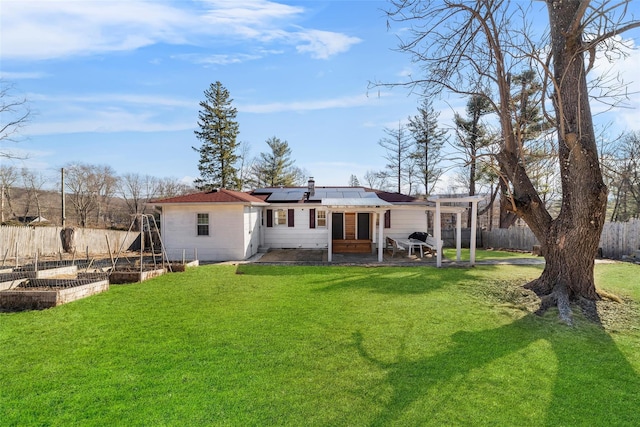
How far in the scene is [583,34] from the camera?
6910 millimetres

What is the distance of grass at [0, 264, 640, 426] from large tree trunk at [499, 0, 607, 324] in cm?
144

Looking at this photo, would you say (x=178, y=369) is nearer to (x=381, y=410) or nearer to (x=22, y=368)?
(x=22, y=368)

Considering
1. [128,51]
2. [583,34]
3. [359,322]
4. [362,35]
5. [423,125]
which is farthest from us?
[423,125]

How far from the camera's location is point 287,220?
56.4 feet

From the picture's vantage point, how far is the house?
1405 cm

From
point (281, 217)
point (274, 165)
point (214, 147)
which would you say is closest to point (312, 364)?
point (281, 217)

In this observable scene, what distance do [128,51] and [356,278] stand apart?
9.49 metres

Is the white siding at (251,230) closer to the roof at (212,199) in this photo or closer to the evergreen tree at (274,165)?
the roof at (212,199)

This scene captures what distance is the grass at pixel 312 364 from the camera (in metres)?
3.15

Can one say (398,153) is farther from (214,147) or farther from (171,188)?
(171,188)

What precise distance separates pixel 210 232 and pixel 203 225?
19.2 inches

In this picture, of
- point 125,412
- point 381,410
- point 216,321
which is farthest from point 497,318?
point 125,412

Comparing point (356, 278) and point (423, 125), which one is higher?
point (423, 125)

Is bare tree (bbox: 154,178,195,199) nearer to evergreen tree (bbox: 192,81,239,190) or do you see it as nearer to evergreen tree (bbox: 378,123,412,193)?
evergreen tree (bbox: 192,81,239,190)
